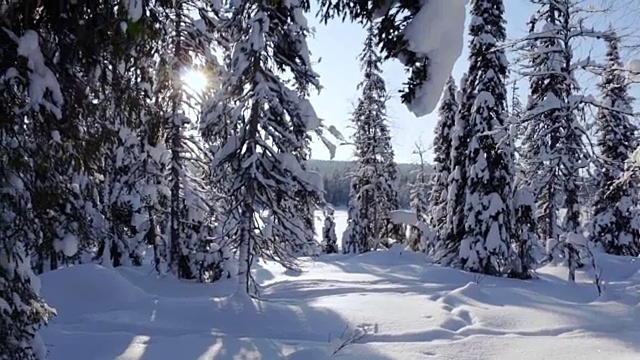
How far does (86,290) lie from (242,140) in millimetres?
4280

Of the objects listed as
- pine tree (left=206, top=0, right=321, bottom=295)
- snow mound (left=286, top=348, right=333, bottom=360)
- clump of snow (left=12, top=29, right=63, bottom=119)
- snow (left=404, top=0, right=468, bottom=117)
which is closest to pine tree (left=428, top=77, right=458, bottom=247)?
pine tree (left=206, top=0, right=321, bottom=295)

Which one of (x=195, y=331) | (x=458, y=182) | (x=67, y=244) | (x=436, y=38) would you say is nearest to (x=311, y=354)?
(x=195, y=331)

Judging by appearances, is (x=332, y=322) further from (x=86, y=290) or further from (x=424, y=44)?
(x=424, y=44)

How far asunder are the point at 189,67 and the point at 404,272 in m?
8.81

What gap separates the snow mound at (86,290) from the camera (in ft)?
30.3

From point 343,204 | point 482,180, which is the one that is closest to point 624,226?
point 482,180

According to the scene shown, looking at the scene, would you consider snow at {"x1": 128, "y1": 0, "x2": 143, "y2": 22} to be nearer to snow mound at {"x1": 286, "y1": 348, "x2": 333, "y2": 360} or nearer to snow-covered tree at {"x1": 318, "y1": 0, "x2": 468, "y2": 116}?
snow-covered tree at {"x1": 318, "y1": 0, "x2": 468, "y2": 116}

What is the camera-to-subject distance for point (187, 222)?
43.2ft

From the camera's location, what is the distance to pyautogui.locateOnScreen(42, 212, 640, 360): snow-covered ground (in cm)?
666

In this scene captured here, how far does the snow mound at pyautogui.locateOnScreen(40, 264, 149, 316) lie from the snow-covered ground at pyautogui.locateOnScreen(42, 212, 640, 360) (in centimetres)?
2

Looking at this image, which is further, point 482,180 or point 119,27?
point 482,180

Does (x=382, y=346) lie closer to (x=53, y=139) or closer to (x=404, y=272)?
(x=53, y=139)

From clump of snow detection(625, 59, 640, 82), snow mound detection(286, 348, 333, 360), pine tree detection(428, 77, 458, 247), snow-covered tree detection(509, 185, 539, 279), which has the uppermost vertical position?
pine tree detection(428, 77, 458, 247)

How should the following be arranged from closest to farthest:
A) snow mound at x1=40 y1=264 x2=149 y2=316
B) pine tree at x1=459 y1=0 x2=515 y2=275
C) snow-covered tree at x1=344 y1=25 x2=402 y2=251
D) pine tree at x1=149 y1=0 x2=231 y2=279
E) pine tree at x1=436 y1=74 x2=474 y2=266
Result: snow mound at x1=40 y1=264 x2=149 y2=316 < pine tree at x1=149 y1=0 x2=231 y2=279 < pine tree at x1=459 y1=0 x2=515 y2=275 < pine tree at x1=436 y1=74 x2=474 y2=266 < snow-covered tree at x1=344 y1=25 x2=402 y2=251
